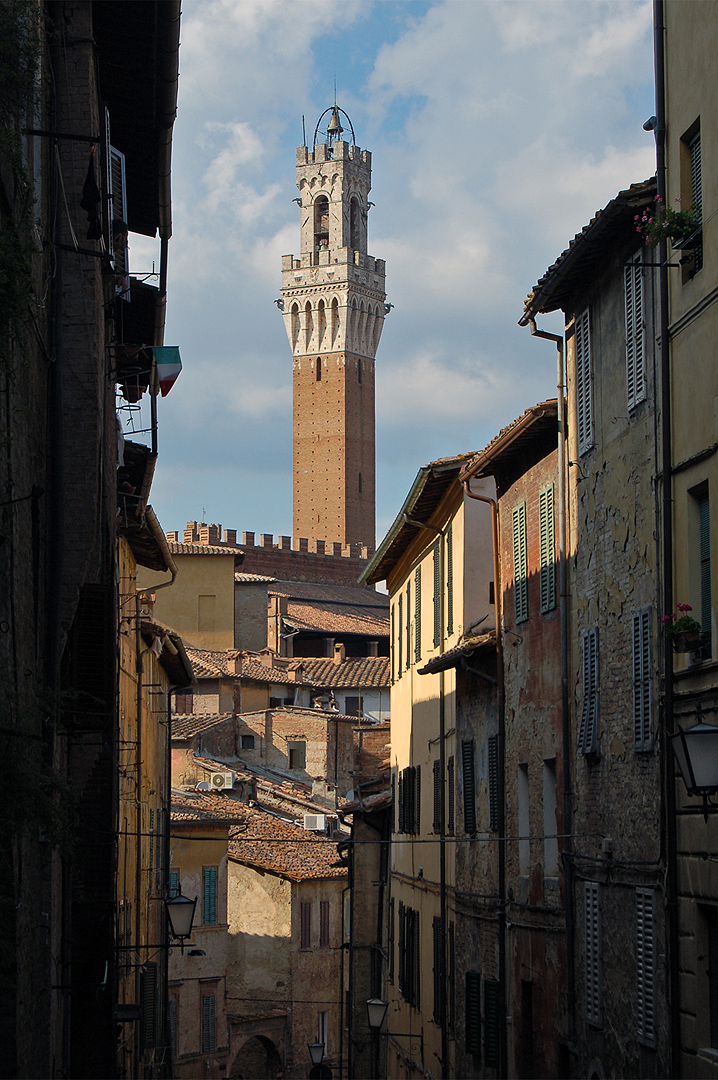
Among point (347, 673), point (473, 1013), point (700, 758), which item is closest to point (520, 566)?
Result: point (473, 1013)

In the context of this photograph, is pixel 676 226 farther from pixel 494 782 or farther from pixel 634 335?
pixel 494 782

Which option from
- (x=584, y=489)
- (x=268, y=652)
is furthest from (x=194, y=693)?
(x=584, y=489)

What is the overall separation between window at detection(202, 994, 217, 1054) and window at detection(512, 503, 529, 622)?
18805 mm

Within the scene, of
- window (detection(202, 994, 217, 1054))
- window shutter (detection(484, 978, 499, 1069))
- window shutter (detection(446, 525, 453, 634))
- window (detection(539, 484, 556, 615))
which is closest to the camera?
window (detection(539, 484, 556, 615))

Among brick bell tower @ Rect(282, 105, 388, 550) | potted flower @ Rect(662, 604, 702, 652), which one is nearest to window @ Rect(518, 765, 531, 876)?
potted flower @ Rect(662, 604, 702, 652)

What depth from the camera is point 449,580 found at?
68.1ft

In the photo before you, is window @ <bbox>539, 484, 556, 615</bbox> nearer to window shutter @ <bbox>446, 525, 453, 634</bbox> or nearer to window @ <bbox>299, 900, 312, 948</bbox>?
window shutter @ <bbox>446, 525, 453, 634</bbox>

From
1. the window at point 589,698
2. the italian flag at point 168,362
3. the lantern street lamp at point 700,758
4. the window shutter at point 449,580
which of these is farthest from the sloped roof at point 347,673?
the lantern street lamp at point 700,758

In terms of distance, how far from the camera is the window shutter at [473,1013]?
18.2 metres

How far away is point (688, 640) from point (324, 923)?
27.9m

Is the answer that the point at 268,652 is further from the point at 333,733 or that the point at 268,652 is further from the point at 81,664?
the point at 81,664

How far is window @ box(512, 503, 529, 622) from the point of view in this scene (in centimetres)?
1695

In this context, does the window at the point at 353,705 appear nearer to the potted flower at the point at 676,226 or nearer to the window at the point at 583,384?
the window at the point at 583,384

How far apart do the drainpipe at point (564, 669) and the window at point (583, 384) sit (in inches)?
18.9
